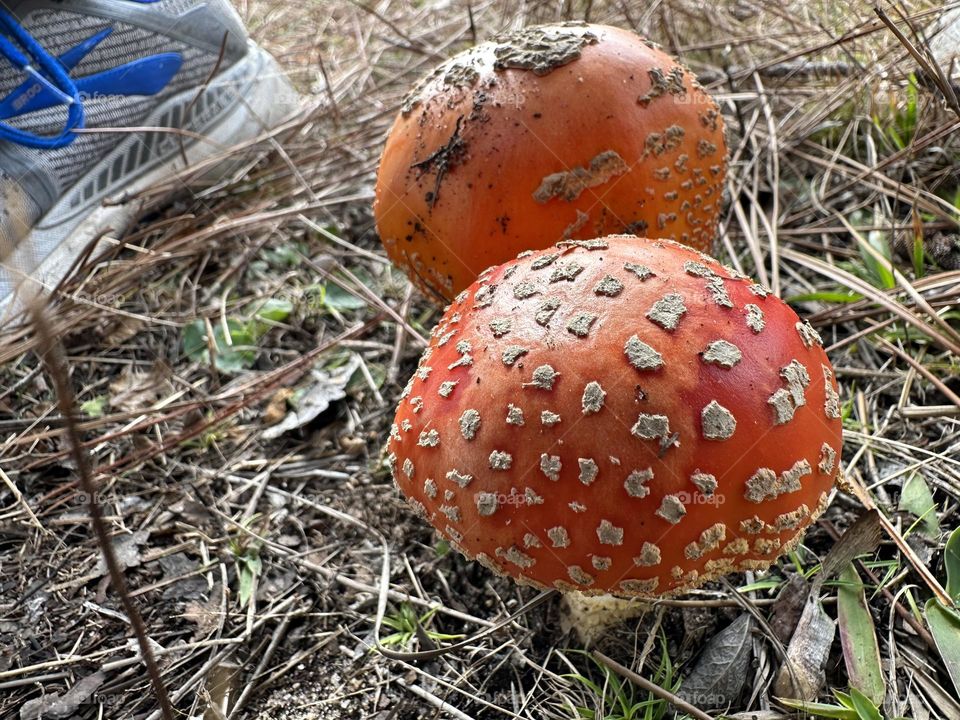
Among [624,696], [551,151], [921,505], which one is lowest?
[624,696]

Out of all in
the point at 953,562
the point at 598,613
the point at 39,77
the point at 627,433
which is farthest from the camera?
the point at 39,77

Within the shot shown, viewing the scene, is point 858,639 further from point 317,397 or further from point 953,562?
point 317,397

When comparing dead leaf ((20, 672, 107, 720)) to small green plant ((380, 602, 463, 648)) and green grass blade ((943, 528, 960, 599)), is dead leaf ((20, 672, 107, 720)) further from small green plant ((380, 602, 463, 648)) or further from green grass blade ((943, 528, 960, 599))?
green grass blade ((943, 528, 960, 599))

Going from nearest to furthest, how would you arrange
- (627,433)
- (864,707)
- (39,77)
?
(627,433) → (864,707) → (39,77)

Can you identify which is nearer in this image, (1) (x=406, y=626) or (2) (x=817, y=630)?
(2) (x=817, y=630)

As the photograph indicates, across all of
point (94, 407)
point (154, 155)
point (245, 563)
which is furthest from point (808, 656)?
point (154, 155)

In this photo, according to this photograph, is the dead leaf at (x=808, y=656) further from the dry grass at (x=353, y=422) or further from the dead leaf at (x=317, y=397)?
the dead leaf at (x=317, y=397)

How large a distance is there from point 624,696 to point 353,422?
1.44 metres

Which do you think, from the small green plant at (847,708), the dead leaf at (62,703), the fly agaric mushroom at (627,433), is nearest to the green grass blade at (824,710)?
the small green plant at (847,708)

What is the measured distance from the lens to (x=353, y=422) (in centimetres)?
284

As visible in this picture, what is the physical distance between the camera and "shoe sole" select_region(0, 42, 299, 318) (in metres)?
3.44

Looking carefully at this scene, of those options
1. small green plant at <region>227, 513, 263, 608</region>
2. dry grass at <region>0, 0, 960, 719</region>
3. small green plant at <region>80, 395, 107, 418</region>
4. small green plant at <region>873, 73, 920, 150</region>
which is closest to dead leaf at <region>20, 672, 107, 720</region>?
dry grass at <region>0, 0, 960, 719</region>

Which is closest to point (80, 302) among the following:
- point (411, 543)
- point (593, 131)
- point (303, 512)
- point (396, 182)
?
point (303, 512)

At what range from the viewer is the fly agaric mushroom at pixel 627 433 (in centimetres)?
154
